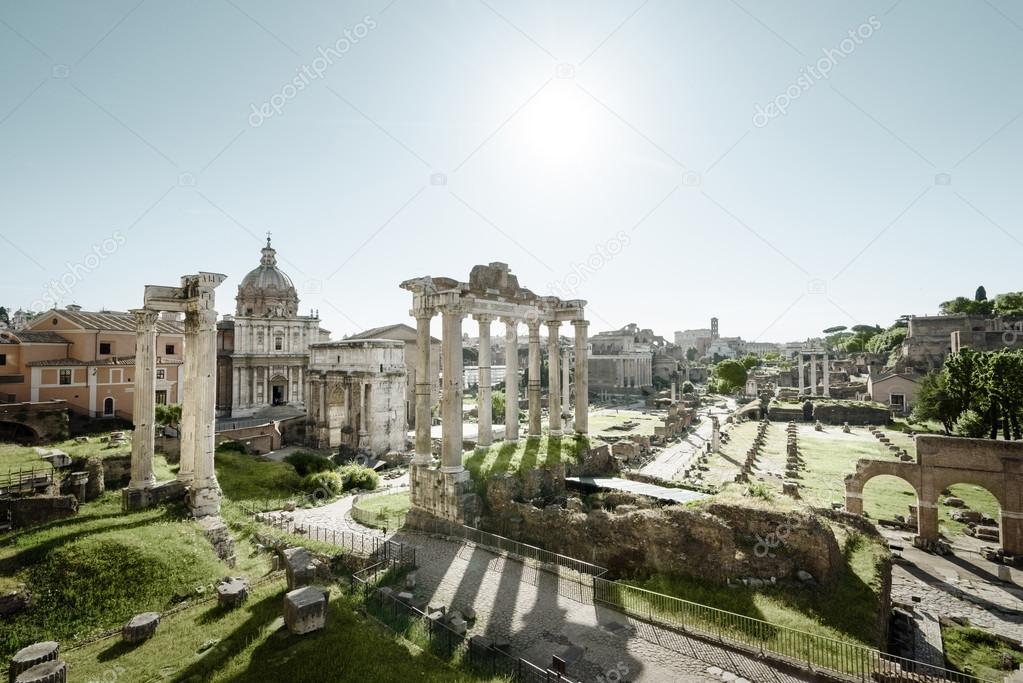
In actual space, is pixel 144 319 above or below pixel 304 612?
above

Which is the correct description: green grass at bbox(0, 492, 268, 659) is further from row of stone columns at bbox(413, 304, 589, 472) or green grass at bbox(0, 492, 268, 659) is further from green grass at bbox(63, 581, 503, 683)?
row of stone columns at bbox(413, 304, 589, 472)

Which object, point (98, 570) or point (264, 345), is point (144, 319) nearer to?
point (98, 570)

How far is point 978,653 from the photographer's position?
1353cm

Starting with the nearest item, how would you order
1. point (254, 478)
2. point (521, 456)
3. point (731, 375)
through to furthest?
point (521, 456) < point (254, 478) < point (731, 375)

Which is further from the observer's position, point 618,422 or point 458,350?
point 618,422

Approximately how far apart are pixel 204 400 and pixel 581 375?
53.1 ft

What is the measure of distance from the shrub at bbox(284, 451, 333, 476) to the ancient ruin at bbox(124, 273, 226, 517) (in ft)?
37.3

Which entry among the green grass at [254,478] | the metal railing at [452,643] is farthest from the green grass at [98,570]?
the green grass at [254,478]

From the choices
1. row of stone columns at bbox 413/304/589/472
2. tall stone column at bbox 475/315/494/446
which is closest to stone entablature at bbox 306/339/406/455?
row of stone columns at bbox 413/304/589/472

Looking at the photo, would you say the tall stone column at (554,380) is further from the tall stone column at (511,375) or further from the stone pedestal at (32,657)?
the stone pedestal at (32,657)

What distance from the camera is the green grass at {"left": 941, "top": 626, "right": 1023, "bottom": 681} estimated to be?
12.6 m

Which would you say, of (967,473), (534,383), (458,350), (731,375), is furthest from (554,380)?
(731,375)

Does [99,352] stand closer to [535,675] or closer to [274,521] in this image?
[274,521]

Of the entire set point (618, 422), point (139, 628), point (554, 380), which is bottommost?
point (618, 422)
